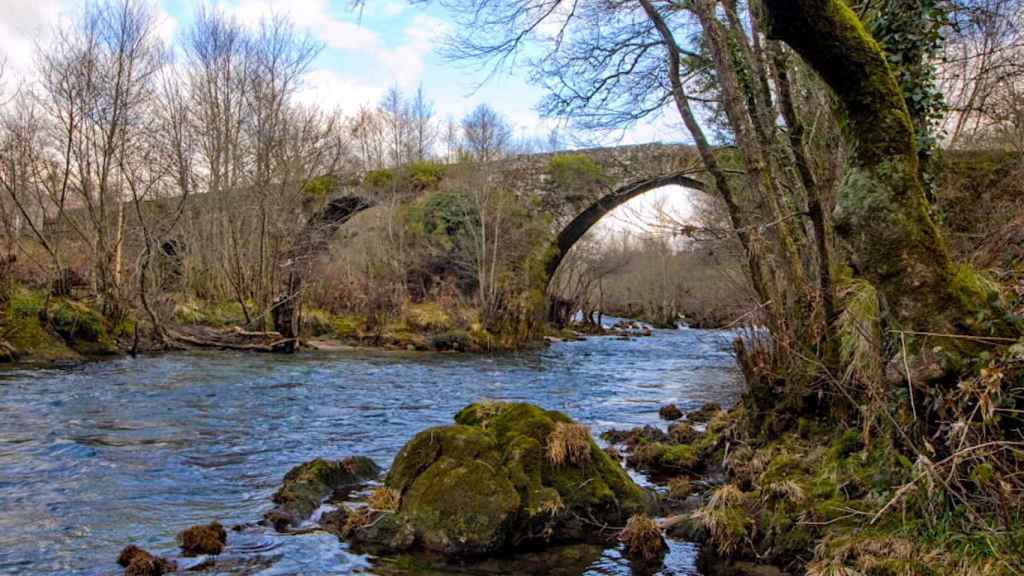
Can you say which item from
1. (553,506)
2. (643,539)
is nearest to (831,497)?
(643,539)

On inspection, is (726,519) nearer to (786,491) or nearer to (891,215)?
(786,491)

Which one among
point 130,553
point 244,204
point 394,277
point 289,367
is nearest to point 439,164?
point 394,277

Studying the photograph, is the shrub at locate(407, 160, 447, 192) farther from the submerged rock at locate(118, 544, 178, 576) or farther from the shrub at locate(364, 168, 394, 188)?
the submerged rock at locate(118, 544, 178, 576)

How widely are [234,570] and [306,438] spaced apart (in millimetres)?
4786

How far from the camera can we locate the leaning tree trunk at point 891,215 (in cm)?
434

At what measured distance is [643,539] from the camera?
5.41 meters

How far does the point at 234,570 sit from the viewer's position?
16.1 feet

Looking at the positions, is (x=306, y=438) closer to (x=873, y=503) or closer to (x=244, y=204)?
(x=873, y=503)

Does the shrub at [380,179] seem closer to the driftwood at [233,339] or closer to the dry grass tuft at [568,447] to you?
the driftwood at [233,339]

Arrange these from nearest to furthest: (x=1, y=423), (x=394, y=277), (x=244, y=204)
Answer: (x=1, y=423)
(x=244, y=204)
(x=394, y=277)

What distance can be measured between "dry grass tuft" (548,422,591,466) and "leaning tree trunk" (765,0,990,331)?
9.33ft

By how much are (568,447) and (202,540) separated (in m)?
3.05

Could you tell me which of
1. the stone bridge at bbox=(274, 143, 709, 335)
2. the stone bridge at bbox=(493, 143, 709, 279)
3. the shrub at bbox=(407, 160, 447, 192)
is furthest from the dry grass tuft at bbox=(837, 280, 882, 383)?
the shrub at bbox=(407, 160, 447, 192)

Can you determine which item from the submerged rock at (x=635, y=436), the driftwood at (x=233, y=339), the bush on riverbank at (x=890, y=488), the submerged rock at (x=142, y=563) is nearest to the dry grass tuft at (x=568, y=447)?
the bush on riverbank at (x=890, y=488)
